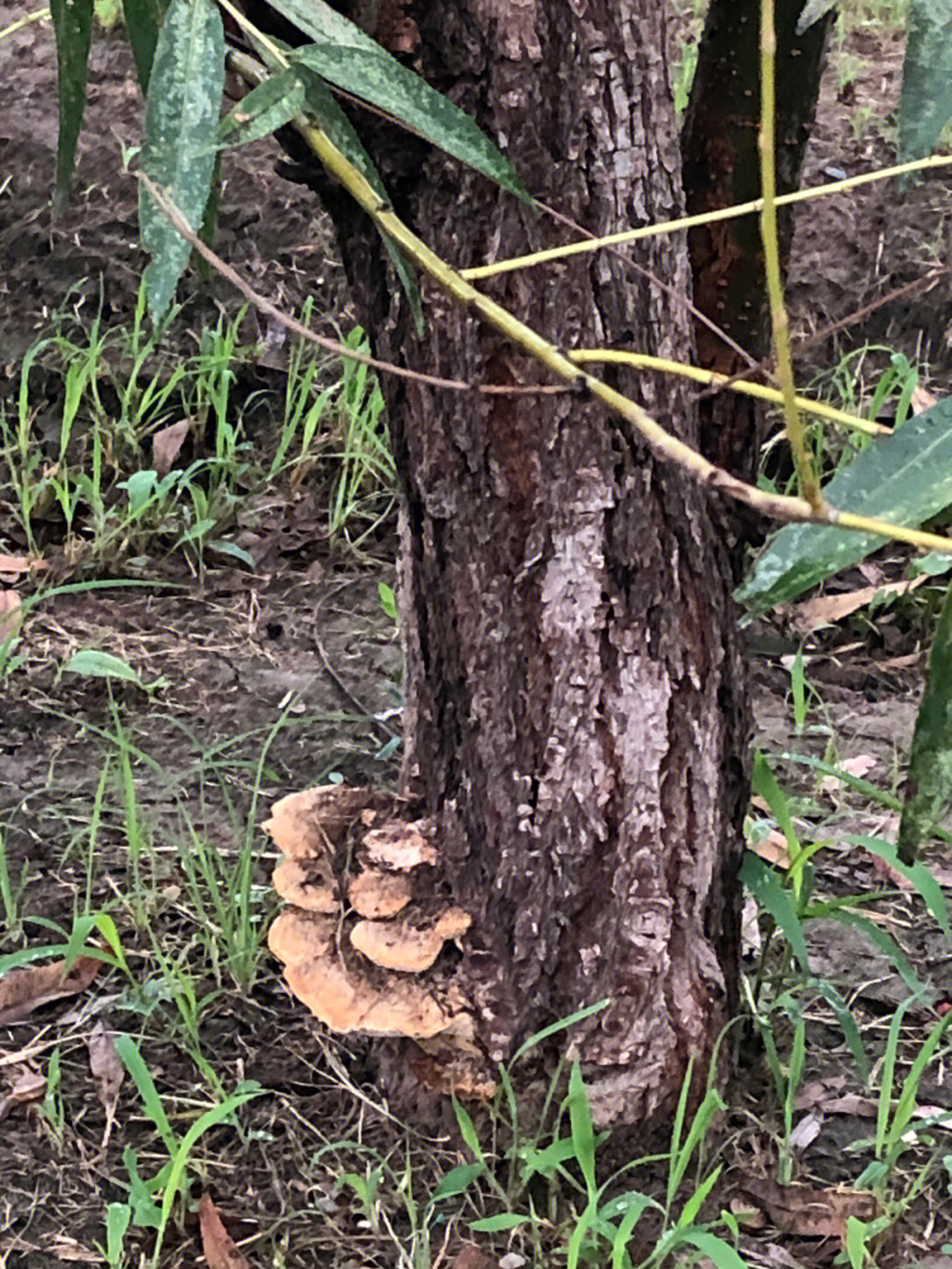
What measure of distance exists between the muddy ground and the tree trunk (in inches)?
8.5

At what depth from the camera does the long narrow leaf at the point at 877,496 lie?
0.63 m

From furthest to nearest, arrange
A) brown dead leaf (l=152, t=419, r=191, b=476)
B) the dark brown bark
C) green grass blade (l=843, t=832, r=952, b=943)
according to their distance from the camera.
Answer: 1. brown dead leaf (l=152, t=419, r=191, b=476)
2. green grass blade (l=843, t=832, r=952, b=943)
3. the dark brown bark

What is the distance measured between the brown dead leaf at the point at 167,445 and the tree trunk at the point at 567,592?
1.23m

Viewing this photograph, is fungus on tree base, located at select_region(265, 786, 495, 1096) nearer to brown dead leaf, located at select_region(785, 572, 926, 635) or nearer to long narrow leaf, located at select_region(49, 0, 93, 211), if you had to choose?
long narrow leaf, located at select_region(49, 0, 93, 211)

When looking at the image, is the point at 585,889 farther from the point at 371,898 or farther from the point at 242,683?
the point at 242,683

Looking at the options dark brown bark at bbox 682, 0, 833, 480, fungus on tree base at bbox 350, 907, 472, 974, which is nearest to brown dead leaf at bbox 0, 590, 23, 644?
fungus on tree base at bbox 350, 907, 472, 974

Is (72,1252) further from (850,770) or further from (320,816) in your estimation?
(850,770)

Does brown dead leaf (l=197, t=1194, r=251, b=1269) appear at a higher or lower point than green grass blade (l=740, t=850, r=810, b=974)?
lower

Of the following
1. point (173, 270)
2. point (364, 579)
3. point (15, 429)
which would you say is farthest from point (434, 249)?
point (15, 429)

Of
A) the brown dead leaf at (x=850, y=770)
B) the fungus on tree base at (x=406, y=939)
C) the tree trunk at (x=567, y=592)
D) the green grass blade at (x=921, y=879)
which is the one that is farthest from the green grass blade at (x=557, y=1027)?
the brown dead leaf at (x=850, y=770)

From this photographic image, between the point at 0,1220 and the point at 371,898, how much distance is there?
46cm

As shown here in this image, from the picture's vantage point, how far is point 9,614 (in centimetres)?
190

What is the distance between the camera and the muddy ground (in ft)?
4.09

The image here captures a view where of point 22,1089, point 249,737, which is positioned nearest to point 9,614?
point 249,737
